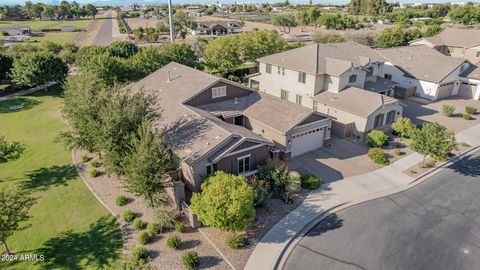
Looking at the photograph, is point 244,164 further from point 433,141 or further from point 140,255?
point 433,141

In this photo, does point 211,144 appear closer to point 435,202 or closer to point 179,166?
point 179,166

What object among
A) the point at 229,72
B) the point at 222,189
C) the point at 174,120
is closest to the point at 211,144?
the point at 222,189

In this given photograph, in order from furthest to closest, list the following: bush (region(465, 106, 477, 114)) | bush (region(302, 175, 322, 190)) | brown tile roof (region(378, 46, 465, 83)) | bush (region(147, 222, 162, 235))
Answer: brown tile roof (region(378, 46, 465, 83)) < bush (region(465, 106, 477, 114)) < bush (region(302, 175, 322, 190)) < bush (region(147, 222, 162, 235))

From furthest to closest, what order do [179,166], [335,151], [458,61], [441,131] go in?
1. [458,61]
2. [335,151]
3. [441,131]
4. [179,166]

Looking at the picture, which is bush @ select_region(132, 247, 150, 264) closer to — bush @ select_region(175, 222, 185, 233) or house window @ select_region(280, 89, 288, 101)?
bush @ select_region(175, 222, 185, 233)

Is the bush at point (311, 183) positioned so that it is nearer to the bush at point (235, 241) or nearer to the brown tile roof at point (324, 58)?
the bush at point (235, 241)

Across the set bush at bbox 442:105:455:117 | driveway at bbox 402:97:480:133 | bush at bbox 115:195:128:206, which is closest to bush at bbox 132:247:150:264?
bush at bbox 115:195:128:206

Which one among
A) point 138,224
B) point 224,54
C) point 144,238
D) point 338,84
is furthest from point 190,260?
point 224,54
